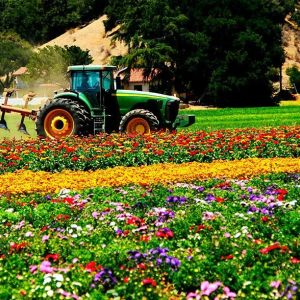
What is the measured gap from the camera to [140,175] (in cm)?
1323

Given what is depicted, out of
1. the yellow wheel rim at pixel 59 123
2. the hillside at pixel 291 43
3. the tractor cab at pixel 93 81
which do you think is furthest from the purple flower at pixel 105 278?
the hillside at pixel 291 43

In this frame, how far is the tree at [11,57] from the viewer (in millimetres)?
101750

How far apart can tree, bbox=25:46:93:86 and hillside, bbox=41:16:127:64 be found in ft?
76.1

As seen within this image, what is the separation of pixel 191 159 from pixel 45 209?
6.80 metres

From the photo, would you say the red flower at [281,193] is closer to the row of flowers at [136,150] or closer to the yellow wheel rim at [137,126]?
the row of flowers at [136,150]

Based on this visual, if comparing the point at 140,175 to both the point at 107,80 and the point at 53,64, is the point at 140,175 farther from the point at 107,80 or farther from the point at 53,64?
the point at 53,64

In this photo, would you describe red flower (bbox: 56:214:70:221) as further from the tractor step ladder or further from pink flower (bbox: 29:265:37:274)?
the tractor step ladder

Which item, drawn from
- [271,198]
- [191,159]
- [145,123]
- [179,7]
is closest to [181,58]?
[179,7]

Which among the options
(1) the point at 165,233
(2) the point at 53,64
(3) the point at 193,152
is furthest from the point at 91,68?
(2) the point at 53,64

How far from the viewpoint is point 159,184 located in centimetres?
1194

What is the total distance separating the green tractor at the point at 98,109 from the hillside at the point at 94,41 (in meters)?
80.8

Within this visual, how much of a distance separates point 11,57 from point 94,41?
15923 millimetres

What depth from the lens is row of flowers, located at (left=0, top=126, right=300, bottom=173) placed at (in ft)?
49.3

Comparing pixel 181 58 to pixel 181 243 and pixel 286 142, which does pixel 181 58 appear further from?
pixel 181 243
